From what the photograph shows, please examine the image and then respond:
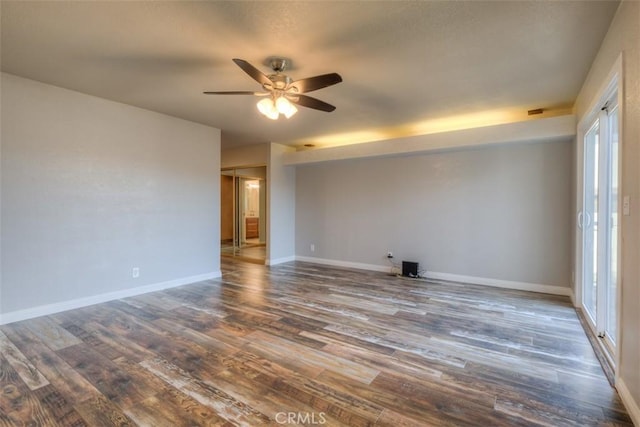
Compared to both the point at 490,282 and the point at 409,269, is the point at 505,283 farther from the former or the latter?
the point at 409,269

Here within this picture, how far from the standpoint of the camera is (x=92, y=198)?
3662 mm

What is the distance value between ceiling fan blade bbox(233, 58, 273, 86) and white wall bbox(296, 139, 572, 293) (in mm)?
3465

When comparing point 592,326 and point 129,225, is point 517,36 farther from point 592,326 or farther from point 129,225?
point 129,225

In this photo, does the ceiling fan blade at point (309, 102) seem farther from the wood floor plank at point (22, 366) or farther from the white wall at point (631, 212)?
the wood floor plank at point (22, 366)

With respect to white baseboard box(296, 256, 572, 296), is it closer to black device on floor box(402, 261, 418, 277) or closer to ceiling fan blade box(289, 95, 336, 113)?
black device on floor box(402, 261, 418, 277)

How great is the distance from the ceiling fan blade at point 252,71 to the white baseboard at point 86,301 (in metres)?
3.29


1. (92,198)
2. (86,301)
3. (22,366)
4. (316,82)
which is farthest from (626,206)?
(86,301)

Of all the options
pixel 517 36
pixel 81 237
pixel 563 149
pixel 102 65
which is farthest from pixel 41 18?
pixel 563 149

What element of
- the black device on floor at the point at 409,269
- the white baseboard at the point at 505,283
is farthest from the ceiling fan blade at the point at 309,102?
the white baseboard at the point at 505,283

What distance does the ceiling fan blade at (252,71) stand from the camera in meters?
2.14

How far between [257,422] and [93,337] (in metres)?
2.03

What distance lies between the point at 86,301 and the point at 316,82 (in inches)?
145

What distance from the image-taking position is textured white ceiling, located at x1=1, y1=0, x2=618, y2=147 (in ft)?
6.69

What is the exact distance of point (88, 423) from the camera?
1.67 meters
